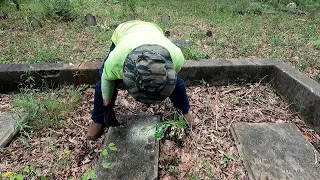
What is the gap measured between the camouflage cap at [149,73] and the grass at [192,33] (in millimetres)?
1722

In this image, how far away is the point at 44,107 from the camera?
8.07 feet

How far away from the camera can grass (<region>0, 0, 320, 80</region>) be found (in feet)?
11.3

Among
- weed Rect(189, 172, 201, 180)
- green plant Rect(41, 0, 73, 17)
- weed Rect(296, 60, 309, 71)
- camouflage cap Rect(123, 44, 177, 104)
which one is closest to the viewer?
camouflage cap Rect(123, 44, 177, 104)

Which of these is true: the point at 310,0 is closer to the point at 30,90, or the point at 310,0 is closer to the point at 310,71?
the point at 310,71

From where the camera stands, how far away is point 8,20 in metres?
4.95

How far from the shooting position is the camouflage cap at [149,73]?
144 cm

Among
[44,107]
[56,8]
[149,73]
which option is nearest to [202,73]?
[149,73]

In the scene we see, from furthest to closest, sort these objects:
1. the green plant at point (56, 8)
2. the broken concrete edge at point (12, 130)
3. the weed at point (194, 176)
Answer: the green plant at point (56, 8) → the broken concrete edge at point (12, 130) → the weed at point (194, 176)

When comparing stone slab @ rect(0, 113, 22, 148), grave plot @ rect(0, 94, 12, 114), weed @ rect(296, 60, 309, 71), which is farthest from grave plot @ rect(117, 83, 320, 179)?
grave plot @ rect(0, 94, 12, 114)

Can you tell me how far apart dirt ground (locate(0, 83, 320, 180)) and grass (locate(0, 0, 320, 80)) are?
0.76 metres

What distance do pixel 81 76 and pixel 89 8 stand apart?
12.5 feet

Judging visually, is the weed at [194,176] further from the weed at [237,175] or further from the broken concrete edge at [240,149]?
the broken concrete edge at [240,149]

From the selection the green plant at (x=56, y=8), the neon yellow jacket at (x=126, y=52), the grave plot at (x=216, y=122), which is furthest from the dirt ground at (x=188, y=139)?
the green plant at (x=56, y=8)

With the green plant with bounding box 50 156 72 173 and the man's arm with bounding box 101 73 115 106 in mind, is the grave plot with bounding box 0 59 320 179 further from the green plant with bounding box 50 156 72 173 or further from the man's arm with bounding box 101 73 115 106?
the man's arm with bounding box 101 73 115 106
